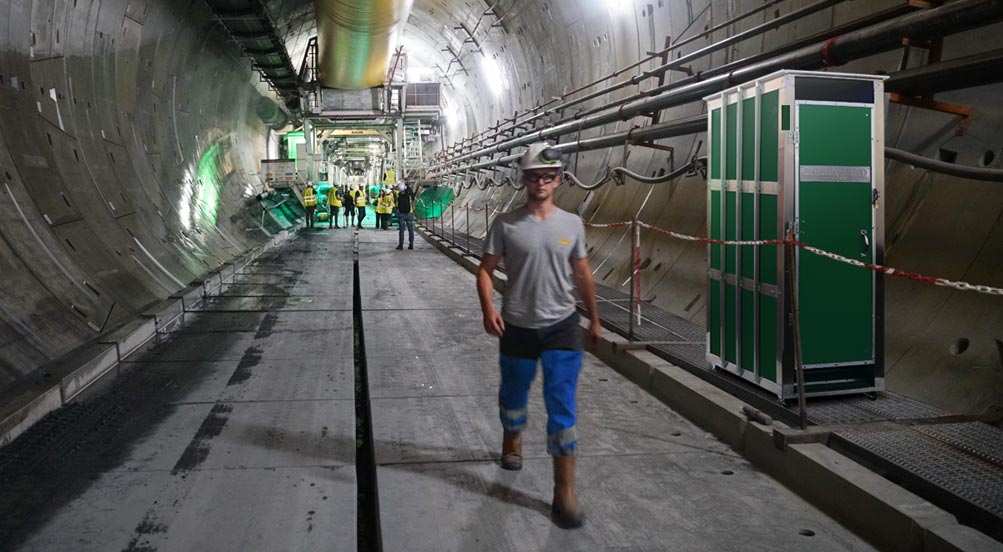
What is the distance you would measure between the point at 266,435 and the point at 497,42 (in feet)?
55.6

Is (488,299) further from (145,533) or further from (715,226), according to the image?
(715,226)

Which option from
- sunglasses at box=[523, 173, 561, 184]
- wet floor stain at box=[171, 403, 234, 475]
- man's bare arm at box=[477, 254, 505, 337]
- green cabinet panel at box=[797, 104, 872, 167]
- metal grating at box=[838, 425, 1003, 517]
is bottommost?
wet floor stain at box=[171, 403, 234, 475]

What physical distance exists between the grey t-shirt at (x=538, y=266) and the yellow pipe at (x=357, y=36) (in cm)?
1237

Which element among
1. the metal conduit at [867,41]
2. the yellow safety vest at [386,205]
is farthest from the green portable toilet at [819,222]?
the yellow safety vest at [386,205]

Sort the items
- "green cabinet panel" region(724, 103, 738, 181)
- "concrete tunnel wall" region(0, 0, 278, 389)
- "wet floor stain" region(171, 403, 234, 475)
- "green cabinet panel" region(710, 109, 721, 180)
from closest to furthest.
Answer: "wet floor stain" region(171, 403, 234, 475)
"green cabinet panel" region(724, 103, 738, 181)
"green cabinet panel" region(710, 109, 721, 180)
"concrete tunnel wall" region(0, 0, 278, 389)

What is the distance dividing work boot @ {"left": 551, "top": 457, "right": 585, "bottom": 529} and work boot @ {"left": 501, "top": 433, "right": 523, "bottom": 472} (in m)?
0.61

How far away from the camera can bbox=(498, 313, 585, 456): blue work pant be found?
332cm

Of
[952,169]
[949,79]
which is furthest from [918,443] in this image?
[949,79]

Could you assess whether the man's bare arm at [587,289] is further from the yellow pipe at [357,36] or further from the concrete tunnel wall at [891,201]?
the yellow pipe at [357,36]

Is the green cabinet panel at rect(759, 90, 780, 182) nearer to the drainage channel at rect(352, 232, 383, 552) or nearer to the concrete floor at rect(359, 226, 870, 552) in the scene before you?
the concrete floor at rect(359, 226, 870, 552)

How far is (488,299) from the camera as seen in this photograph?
3551 millimetres

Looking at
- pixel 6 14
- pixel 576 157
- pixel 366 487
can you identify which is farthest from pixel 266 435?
pixel 576 157

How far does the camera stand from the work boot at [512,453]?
3.91m

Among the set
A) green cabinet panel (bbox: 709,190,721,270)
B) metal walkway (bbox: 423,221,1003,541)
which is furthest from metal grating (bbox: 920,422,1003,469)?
green cabinet panel (bbox: 709,190,721,270)
